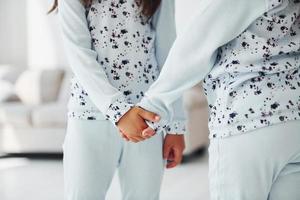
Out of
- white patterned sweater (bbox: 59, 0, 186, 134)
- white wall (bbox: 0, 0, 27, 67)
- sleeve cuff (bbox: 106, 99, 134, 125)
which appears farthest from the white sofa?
sleeve cuff (bbox: 106, 99, 134, 125)

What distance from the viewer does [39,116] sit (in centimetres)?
406

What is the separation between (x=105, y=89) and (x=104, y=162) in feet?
0.70

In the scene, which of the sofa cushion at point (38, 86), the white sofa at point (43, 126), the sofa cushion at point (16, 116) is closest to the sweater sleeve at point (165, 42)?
the white sofa at point (43, 126)

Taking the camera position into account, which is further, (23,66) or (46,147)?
(23,66)

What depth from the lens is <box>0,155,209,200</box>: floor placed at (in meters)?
3.02

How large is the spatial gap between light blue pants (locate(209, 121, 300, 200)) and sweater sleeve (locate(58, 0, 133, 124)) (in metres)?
0.38

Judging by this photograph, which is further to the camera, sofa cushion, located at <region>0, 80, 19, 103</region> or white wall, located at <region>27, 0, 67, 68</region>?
white wall, located at <region>27, 0, 67, 68</region>

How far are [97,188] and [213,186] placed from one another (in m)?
0.45

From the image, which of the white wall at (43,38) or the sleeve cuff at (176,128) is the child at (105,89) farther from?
the white wall at (43,38)

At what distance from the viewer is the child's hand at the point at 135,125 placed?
1198mm

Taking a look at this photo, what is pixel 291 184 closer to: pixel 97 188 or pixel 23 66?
pixel 97 188

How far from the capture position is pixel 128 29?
4.64 ft

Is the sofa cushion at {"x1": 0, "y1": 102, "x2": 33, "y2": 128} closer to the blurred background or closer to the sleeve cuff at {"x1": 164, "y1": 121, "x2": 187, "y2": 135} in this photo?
the blurred background


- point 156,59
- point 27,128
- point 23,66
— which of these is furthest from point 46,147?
point 156,59
